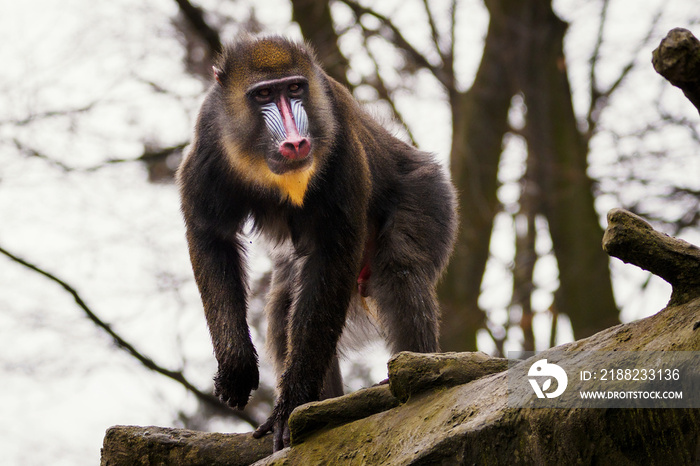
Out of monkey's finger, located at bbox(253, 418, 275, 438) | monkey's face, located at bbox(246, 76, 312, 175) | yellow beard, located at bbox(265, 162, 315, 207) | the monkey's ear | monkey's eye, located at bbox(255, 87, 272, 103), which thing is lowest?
monkey's finger, located at bbox(253, 418, 275, 438)

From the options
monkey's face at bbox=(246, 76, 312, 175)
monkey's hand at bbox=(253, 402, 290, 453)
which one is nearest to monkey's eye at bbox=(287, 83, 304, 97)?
monkey's face at bbox=(246, 76, 312, 175)

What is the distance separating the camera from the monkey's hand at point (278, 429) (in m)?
4.68

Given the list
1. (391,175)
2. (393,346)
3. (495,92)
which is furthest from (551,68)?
(393,346)

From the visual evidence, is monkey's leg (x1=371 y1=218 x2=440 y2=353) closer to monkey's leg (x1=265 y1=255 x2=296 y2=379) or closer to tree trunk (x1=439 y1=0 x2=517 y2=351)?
monkey's leg (x1=265 y1=255 x2=296 y2=379)

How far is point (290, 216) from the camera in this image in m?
5.24

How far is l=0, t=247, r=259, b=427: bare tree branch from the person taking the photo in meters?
10.1

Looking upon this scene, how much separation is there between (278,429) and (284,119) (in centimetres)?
172

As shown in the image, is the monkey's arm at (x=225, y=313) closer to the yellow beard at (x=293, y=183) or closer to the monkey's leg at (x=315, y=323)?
the monkey's leg at (x=315, y=323)

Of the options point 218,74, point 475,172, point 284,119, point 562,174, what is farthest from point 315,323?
point 562,174

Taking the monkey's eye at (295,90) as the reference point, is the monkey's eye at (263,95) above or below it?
above

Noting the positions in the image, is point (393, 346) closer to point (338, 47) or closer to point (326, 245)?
point (326, 245)

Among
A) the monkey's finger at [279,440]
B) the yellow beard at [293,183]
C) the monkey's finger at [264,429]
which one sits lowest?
the monkey's finger at [279,440]

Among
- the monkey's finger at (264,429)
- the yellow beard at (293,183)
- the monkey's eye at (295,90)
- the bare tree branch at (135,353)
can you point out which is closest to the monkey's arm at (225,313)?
the monkey's finger at (264,429)

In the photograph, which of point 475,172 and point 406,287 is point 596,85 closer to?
point 475,172
